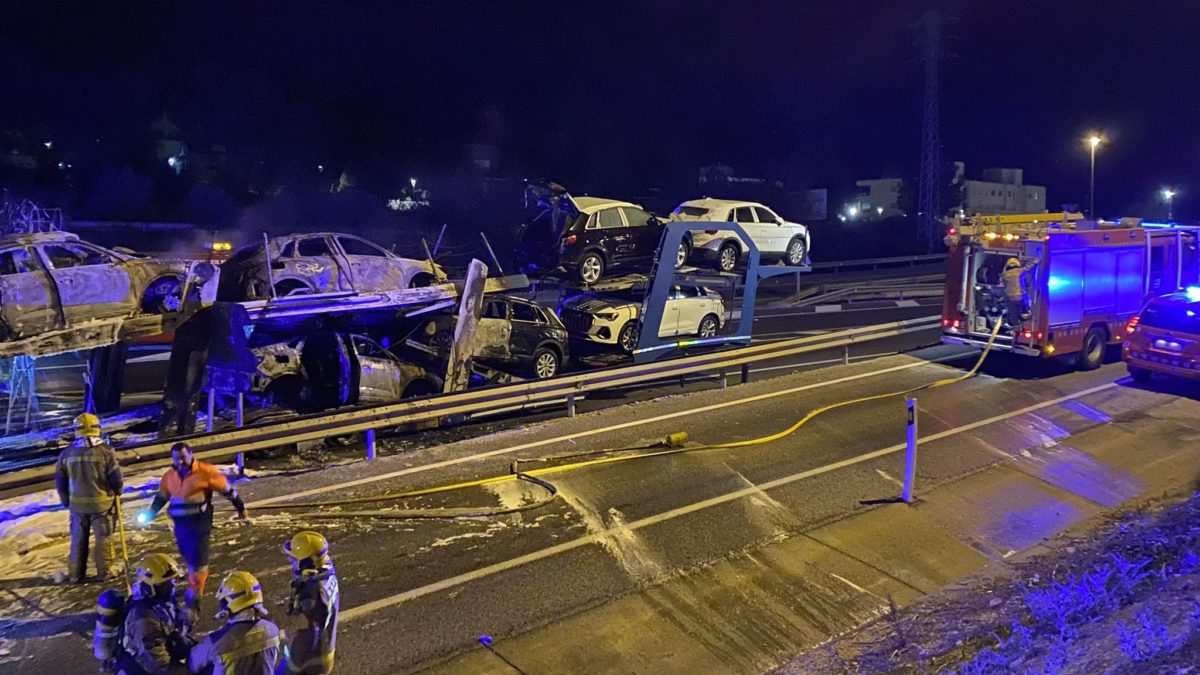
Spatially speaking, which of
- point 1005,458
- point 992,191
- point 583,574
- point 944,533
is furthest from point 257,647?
point 992,191

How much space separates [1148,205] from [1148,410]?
8342 cm

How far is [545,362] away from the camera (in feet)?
48.1

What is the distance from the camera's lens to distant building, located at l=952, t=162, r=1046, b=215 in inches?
2490

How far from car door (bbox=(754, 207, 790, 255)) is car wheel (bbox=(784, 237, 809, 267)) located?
0.72ft

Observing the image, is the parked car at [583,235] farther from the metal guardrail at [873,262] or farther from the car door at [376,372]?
the metal guardrail at [873,262]

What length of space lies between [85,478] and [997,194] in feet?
230

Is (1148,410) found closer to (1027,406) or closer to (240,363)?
(1027,406)

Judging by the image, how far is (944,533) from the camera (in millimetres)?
8203

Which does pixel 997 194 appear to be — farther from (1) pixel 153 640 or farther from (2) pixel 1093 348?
(1) pixel 153 640

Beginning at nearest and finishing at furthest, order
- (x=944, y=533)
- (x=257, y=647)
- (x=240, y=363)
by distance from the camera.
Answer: (x=257, y=647), (x=944, y=533), (x=240, y=363)

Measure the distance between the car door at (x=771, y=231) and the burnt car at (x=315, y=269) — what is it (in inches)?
293

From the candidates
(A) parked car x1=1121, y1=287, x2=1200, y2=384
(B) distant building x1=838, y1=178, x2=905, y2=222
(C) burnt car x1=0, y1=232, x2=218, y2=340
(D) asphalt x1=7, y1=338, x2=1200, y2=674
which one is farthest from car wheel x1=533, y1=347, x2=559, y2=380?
(B) distant building x1=838, y1=178, x2=905, y2=222

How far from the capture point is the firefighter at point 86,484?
6359mm

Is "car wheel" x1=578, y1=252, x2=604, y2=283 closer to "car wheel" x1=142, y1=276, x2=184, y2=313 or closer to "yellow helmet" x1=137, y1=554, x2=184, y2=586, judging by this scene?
"car wheel" x1=142, y1=276, x2=184, y2=313
